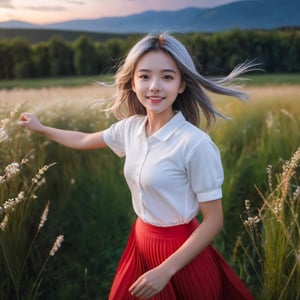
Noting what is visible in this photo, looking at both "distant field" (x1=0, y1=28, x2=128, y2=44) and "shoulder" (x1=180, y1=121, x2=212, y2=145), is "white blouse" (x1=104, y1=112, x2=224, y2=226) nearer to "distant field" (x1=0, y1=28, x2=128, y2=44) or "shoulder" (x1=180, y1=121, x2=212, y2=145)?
"shoulder" (x1=180, y1=121, x2=212, y2=145)

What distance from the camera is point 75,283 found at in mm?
2785

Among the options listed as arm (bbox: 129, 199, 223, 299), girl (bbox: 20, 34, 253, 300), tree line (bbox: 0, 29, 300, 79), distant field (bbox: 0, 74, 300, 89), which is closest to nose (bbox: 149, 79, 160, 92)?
girl (bbox: 20, 34, 253, 300)

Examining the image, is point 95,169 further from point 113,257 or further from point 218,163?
point 218,163

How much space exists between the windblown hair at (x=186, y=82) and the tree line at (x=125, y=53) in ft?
6.32

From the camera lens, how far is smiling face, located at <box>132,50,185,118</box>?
1765 millimetres

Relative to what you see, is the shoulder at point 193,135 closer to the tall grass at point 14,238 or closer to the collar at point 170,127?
the collar at point 170,127

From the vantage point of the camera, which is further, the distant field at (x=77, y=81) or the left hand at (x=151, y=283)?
the distant field at (x=77, y=81)

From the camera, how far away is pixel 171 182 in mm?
1720

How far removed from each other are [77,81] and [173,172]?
249cm

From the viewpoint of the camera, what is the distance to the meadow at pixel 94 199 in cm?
248

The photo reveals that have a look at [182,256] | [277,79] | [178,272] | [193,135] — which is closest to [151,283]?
[182,256]

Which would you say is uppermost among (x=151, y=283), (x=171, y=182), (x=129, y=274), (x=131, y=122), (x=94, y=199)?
(x=131, y=122)

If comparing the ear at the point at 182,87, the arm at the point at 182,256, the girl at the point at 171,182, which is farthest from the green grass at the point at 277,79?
the arm at the point at 182,256

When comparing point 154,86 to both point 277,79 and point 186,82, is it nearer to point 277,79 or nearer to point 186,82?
point 186,82
